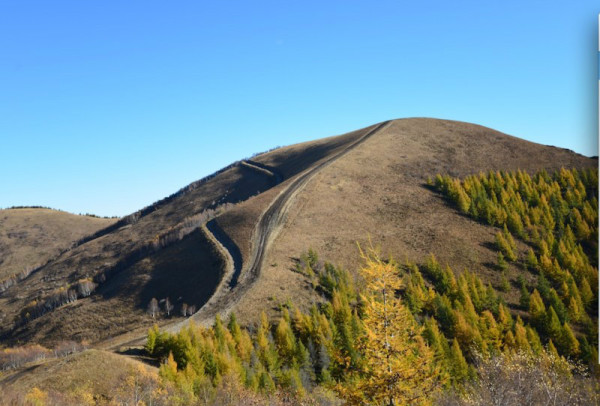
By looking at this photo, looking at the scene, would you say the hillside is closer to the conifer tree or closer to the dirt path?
the dirt path

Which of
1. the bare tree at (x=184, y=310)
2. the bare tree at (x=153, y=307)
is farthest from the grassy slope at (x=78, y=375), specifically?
the bare tree at (x=153, y=307)

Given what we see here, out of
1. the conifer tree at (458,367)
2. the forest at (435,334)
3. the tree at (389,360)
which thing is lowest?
the conifer tree at (458,367)

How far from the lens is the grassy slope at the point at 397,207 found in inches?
3312

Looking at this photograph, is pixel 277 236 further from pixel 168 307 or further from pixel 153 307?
pixel 153 307

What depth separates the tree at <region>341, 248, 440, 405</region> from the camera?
18359 millimetres

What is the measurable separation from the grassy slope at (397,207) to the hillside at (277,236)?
1.06 feet

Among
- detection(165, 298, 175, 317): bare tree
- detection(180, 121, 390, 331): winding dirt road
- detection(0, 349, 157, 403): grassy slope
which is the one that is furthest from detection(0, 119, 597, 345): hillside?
detection(0, 349, 157, 403): grassy slope

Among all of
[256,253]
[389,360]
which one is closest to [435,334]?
[256,253]

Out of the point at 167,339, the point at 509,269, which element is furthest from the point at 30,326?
the point at 509,269

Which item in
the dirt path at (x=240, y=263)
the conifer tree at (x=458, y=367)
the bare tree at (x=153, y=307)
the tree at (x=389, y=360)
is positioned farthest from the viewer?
the bare tree at (x=153, y=307)

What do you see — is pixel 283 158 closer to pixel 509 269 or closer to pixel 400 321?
pixel 509 269

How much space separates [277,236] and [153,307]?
1118 inches

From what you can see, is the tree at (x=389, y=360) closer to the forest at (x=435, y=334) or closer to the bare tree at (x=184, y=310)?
the forest at (x=435, y=334)

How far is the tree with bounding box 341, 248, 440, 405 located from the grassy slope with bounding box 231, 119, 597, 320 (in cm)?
4613
